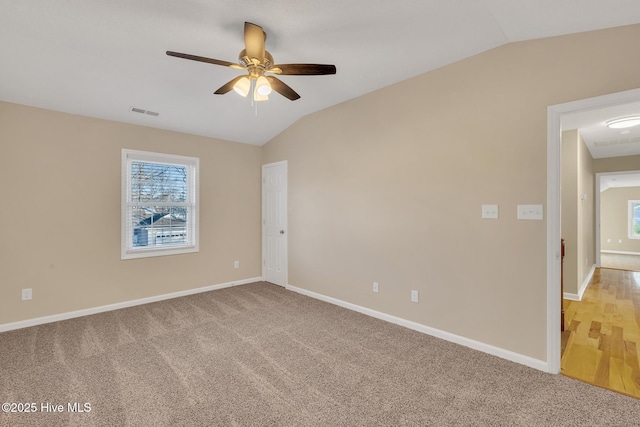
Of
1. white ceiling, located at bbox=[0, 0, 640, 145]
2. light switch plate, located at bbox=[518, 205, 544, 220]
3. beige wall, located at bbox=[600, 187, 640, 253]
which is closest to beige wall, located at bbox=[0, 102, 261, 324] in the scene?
white ceiling, located at bbox=[0, 0, 640, 145]

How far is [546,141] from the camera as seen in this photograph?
233 cm

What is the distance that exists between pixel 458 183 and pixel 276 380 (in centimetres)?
242

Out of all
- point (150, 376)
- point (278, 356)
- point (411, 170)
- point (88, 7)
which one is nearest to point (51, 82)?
point (88, 7)

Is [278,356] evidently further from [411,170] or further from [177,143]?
[177,143]

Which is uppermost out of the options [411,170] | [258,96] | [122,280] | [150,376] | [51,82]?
[51,82]

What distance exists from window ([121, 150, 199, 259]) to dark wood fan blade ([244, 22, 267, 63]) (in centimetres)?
280

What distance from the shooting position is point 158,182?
14.1 feet

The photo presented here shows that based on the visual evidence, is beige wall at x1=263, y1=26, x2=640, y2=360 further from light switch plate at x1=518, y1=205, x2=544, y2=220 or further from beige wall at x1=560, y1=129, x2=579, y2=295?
beige wall at x1=560, y1=129, x2=579, y2=295

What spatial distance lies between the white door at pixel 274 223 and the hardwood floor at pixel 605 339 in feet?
12.3

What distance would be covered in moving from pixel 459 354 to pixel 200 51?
3.67 m

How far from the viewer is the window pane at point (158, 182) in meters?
4.09

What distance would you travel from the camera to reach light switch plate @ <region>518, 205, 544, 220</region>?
2354 millimetres

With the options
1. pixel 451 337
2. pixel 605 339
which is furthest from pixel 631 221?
pixel 451 337

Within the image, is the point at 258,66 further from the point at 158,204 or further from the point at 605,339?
the point at 605,339
